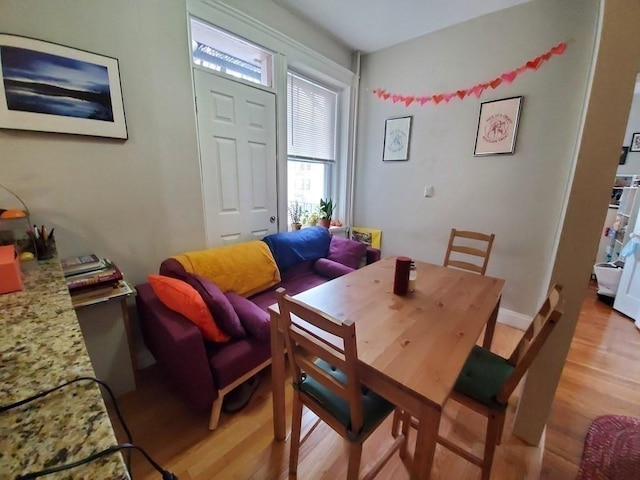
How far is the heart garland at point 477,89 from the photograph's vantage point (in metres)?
2.16

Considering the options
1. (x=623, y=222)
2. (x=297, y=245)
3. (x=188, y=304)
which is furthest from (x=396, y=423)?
(x=623, y=222)

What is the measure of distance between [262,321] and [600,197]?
5.76 feet

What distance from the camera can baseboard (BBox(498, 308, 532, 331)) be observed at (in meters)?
2.52

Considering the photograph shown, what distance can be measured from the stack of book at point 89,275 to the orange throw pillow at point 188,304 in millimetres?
214

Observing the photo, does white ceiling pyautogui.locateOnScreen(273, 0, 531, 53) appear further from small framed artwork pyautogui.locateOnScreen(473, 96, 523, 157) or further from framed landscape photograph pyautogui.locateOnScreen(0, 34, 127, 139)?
framed landscape photograph pyautogui.locateOnScreen(0, 34, 127, 139)

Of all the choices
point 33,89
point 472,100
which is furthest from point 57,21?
point 472,100

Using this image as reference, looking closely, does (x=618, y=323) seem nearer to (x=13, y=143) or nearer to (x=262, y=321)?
(x=262, y=321)

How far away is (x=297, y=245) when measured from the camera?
254cm

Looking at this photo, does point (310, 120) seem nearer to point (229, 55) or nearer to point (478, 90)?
point (229, 55)

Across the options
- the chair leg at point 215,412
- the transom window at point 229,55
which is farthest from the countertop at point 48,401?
the transom window at point 229,55

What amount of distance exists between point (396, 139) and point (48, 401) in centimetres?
325

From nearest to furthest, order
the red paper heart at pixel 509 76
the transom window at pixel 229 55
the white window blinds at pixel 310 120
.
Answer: the transom window at pixel 229 55
the red paper heart at pixel 509 76
the white window blinds at pixel 310 120

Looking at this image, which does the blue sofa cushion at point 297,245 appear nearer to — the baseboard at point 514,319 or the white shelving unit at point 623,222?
the baseboard at point 514,319

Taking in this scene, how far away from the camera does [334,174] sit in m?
3.44
